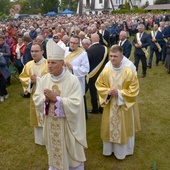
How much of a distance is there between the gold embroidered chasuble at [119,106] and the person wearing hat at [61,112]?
2.91 ft

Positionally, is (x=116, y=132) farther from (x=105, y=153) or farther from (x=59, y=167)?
(x=59, y=167)

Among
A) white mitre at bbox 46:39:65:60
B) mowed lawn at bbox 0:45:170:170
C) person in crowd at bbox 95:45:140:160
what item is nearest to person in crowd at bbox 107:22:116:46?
mowed lawn at bbox 0:45:170:170

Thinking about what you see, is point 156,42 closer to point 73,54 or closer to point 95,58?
point 95,58

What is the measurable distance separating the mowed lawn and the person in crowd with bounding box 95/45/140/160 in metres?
0.39

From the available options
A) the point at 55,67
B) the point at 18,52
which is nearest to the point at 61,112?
the point at 55,67

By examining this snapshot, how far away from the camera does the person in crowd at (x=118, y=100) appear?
443cm

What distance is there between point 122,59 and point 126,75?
32 centimetres

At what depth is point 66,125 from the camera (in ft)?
12.4

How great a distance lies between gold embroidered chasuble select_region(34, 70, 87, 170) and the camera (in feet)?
12.0

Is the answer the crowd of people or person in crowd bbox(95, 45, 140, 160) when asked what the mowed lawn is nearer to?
the crowd of people

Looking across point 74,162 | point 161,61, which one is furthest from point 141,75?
point 74,162

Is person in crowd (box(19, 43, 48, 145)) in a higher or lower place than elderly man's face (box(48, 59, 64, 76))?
lower

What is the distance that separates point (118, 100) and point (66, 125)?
1.10 m

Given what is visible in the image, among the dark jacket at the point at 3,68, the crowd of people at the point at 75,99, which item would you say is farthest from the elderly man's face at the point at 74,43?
the dark jacket at the point at 3,68
